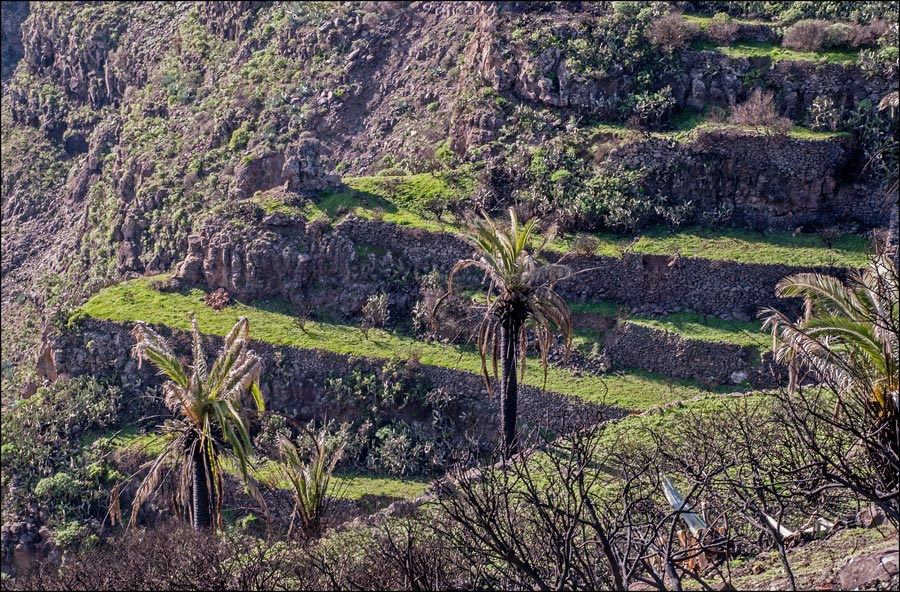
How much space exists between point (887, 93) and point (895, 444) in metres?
22.5

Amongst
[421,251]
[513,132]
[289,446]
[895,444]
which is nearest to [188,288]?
[421,251]

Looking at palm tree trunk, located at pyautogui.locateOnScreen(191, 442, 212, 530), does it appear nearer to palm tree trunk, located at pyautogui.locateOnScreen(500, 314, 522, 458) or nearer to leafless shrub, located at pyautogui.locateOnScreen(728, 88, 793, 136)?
palm tree trunk, located at pyautogui.locateOnScreen(500, 314, 522, 458)

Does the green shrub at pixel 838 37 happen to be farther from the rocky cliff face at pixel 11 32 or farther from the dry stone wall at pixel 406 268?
the rocky cliff face at pixel 11 32

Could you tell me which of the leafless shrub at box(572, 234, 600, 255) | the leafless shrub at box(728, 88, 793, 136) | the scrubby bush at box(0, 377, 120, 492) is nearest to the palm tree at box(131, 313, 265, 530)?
the scrubby bush at box(0, 377, 120, 492)

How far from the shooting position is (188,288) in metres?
38.0

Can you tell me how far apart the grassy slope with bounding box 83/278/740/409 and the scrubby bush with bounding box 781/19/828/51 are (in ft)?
43.3

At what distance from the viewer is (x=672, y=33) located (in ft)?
128

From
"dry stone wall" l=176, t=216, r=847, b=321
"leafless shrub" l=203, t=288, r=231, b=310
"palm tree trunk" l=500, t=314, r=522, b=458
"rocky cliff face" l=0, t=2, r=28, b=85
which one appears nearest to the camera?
"palm tree trunk" l=500, t=314, r=522, b=458

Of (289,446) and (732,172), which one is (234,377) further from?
(732,172)

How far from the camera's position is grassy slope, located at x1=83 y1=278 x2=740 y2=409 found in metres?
31.9

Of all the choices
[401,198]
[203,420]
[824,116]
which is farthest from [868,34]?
[203,420]

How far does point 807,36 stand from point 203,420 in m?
25.1

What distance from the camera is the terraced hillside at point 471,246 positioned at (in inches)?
1272

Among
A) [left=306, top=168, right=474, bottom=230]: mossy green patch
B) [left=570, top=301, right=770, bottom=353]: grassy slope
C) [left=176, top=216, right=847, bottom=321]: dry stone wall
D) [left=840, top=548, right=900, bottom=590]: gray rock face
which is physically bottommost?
[left=570, top=301, right=770, bottom=353]: grassy slope
